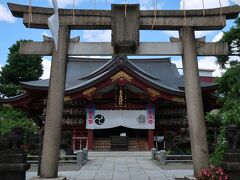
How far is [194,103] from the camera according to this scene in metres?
9.50

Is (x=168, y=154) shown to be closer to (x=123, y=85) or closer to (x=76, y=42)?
(x=123, y=85)

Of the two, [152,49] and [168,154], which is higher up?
[152,49]

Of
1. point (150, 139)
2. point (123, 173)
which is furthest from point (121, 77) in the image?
point (123, 173)

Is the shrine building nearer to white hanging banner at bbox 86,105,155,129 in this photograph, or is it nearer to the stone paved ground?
white hanging banner at bbox 86,105,155,129

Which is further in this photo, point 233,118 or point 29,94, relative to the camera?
point 29,94

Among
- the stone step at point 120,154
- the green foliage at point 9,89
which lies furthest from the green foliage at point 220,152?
the green foliage at point 9,89

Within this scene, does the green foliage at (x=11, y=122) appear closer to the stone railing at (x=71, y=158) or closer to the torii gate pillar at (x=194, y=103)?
the stone railing at (x=71, y=158)

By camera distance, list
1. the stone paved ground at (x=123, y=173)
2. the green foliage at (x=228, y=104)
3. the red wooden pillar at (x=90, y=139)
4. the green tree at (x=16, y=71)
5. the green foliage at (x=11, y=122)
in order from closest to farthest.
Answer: the green foliage at (x=228, y=104) < the stone paved ground at (x=123, y=173) < the green foliage at (x=11, y=122) < the red wooden pillar at (x=90, y=139) < the green tree at (x=16, y=71)

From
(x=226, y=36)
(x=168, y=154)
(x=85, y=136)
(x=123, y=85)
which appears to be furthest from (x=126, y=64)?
(x=226, y=36)

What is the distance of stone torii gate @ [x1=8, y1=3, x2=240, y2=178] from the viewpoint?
9.55 meters

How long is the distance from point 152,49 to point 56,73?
8.96 ft

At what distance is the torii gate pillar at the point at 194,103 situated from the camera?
30.5 ft

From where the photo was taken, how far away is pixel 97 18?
9742mm

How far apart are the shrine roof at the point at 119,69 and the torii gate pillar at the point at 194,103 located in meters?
15.4
